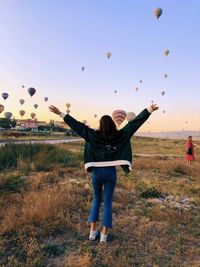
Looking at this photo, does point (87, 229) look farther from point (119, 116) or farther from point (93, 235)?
point (119, 116)

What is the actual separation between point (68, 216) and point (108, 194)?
1.55m

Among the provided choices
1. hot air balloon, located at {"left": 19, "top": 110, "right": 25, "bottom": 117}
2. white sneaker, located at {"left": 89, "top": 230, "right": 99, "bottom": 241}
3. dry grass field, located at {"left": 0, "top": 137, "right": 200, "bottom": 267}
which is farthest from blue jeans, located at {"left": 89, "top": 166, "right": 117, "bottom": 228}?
hot air balloon, located at {"left": 19, "top": 110, "right": 25, "bottom": 117}

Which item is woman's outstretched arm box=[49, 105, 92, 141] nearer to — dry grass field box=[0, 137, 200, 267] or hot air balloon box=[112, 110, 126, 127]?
dry grass field box=[0, 137, 200, 267]

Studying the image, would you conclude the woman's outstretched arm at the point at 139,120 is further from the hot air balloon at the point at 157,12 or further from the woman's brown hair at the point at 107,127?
the hot air balloon at the point at 157,12

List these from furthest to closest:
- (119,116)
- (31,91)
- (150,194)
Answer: (31,91), (119,116), (150,194)

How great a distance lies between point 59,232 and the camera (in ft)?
19.8

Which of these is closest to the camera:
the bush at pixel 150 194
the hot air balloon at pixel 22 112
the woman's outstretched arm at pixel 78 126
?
the woman's outstretched arm at pixel 78 126

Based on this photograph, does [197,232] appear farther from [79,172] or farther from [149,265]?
[79,172]

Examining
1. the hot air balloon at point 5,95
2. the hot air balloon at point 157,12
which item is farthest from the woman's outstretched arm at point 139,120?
the hot air balloon at point 5,95

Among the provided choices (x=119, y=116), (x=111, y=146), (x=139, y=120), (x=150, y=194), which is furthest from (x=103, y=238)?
(x=119, y=116)

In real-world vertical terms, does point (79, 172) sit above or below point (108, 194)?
below

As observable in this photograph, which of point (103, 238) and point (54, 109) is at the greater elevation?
point (54, 109)

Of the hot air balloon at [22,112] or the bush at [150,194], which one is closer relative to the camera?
the bush at [150,194]

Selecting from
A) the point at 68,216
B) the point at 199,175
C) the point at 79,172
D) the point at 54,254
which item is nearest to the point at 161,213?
the point at 68,216
